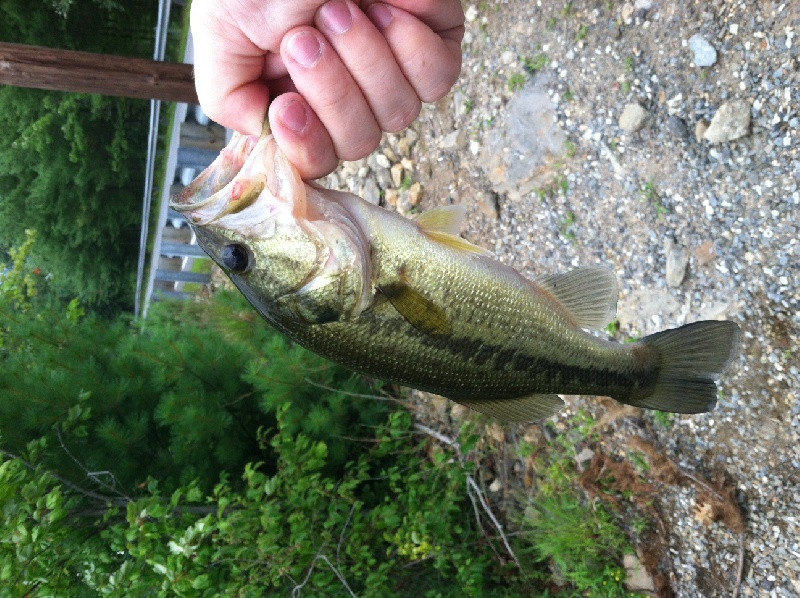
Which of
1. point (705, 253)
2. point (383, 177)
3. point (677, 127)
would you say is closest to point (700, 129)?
point (677, 127)

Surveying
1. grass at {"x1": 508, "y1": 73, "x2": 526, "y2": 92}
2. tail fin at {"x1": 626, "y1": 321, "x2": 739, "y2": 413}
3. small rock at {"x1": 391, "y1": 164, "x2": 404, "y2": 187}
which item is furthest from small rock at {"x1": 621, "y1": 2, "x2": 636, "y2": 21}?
tail fin at {"x1": 626, "y1": 321, "x2": 739, "y2": 413}

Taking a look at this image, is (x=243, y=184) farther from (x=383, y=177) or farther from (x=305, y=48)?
(x=383, y=177)

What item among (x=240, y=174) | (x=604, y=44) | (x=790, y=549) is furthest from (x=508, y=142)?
(x=240, y=174)

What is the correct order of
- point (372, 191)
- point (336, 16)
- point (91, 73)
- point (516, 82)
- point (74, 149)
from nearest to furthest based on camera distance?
point (336, 16) < point (91, 73) < point (516, 82) < point (372, 191) < point (74, 149)

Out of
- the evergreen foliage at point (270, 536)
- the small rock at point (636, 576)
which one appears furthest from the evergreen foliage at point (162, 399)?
the small rock at point (636, 576)

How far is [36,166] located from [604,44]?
10.0 m

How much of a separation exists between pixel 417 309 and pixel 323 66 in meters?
0.76

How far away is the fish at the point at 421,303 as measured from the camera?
5.79ft

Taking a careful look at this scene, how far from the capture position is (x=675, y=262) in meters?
3.73

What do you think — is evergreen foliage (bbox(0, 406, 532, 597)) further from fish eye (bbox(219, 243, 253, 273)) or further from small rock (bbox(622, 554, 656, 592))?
fish eye (bbox(219, 243, 253, 273))

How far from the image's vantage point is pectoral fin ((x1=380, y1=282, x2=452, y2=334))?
6.32 ft

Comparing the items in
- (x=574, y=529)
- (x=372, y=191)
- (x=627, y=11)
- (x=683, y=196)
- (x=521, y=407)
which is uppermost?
(x=627, y=11)

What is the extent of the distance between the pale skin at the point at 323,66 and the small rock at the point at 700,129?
7.64 feet

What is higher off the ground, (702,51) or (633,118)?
(702,51)
